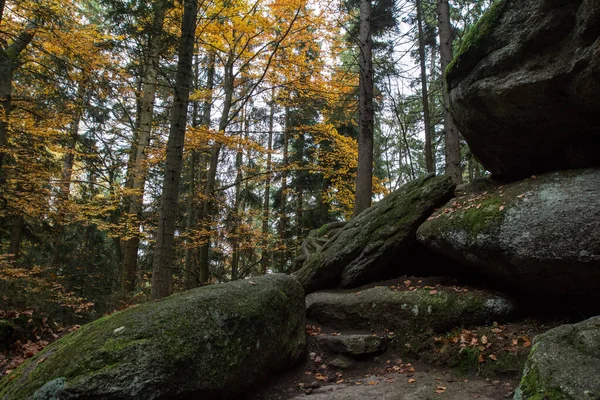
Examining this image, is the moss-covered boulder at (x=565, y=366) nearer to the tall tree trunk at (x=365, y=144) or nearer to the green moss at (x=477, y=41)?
the green moss at (x=477, y=41)

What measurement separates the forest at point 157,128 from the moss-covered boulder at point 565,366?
17.2ft

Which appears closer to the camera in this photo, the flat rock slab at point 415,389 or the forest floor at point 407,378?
the flat rock slab at point 415,389

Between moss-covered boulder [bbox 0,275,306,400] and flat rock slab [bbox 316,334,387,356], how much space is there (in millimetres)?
1009

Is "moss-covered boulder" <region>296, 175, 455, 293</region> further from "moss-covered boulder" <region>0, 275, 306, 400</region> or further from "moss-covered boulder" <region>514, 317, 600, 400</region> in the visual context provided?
"moss-covered boulder" <region>514, 317, 600, 400</region>

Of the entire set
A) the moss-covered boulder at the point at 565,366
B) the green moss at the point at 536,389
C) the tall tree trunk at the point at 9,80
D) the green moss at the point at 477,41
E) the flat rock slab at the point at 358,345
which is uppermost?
the tall tree trunk at the point at 9,80

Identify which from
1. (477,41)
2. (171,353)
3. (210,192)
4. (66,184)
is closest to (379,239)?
(477,41)

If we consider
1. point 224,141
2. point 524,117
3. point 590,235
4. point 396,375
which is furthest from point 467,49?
point 224,141

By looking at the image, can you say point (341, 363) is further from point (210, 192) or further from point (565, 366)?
point (210, 192)

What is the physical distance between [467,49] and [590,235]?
3.30 metres

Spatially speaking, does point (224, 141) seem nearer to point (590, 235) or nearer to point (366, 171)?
point (366, 171)

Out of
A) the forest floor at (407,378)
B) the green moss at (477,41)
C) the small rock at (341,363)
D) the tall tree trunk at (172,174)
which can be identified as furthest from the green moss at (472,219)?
the tall tree trunk at (172,174)

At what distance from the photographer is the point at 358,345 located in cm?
517

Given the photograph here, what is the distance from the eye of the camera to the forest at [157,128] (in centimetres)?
690

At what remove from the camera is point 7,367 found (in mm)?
4730
